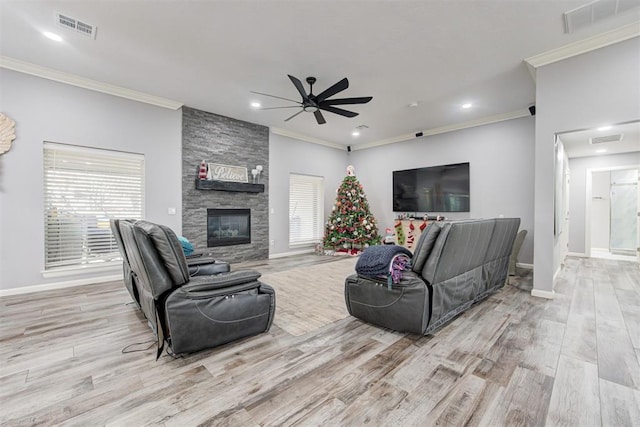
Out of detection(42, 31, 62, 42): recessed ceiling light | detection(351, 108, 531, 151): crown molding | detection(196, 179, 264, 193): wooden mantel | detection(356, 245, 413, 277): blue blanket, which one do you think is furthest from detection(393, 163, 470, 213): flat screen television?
detection(42, 31, 62, 42): recessed ceiling light

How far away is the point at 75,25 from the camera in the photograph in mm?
2828

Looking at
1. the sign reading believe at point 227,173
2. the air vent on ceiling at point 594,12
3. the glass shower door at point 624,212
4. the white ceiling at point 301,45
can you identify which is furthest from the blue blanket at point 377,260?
the glass shower door at point 624,212

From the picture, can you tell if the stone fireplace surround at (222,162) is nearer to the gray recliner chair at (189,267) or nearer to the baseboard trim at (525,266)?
the gray recliner chair at (189,267)

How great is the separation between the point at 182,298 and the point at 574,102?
4.58 m

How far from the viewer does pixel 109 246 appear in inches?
171

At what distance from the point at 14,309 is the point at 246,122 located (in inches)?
180

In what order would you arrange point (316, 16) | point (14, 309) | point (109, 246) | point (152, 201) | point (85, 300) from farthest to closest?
point (152, 201) < point (109, 246) < point (85, 300) < point (14, 309) < point (316, 16)

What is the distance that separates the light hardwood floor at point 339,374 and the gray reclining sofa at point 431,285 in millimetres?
146

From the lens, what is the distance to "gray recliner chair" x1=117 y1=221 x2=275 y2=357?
6.33 feet

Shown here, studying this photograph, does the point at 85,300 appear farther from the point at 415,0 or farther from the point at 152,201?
the point at 415,0

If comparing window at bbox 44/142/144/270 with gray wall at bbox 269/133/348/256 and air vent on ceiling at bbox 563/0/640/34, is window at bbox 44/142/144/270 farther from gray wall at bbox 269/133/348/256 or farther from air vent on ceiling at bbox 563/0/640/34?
air vent on ceiling at bbox 563/0/640/34

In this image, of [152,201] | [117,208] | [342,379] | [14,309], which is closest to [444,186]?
[342,379]

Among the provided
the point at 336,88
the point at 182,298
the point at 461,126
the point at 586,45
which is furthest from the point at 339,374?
the point at 461,126

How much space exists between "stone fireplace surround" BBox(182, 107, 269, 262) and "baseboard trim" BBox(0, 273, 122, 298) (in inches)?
50.9
